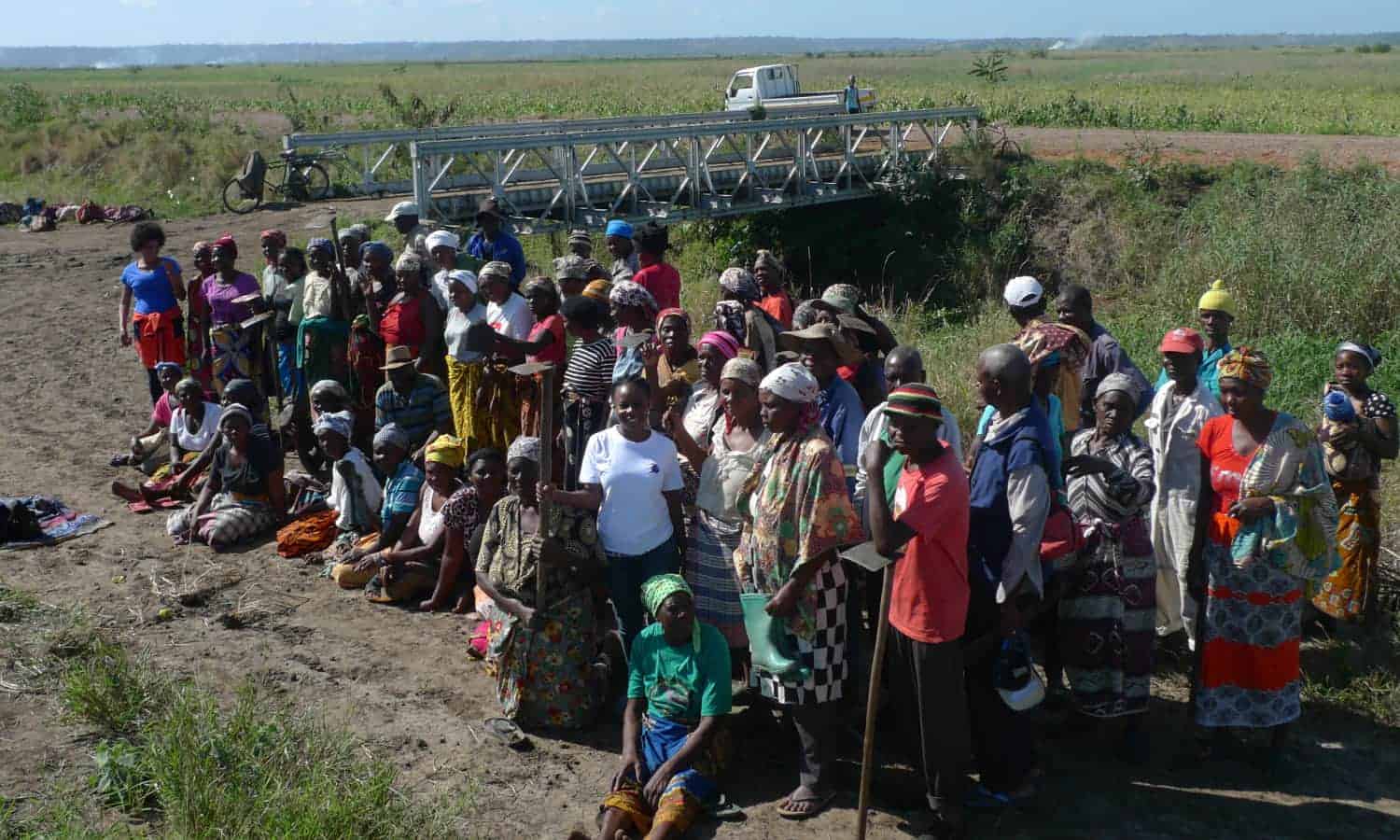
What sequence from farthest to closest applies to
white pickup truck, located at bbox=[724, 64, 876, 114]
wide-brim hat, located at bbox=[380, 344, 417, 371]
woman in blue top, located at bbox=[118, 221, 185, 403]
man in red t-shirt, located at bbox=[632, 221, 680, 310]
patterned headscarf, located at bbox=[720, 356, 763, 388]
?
1. white pickup truck, located at bbox=[724, 64, 876, 114]
2. woman in blue top, located at bbox=[118, 221, 185, 403]
3. man in red t-shirt, located at bbox=[632, 221, 680, 310]
4. wide-brim hat, located at bbox=[380, 344, 417, 371]
5. patterned headscarf, located at bbox=[720, 356, 763, 388]

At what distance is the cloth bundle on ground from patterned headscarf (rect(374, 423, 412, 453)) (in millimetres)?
2297

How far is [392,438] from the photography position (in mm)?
6789

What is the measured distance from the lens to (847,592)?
470cm

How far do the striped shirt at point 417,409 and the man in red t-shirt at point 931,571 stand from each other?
3.88 meters

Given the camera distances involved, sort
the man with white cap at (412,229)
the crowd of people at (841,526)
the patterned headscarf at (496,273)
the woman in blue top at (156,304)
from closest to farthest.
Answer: the crowd of people at (841,526)
the patterned headscarf at (496,273)
the man with white cap at (412,229)
the woman in blue top at (156,304)

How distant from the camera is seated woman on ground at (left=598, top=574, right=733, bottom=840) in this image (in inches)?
177

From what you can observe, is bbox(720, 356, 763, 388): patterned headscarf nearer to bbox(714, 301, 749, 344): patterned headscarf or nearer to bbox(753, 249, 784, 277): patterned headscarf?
bbox(714, 301, 749, 344): patterned headscarf

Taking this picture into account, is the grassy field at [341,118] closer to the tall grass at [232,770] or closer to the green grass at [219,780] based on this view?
the tall grass at [232,770]

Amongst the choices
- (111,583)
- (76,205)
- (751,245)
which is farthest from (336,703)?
(76,205)

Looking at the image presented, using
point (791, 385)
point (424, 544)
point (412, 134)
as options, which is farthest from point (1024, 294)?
point (412, 134)

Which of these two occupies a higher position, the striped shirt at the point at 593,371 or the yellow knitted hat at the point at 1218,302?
the yellow knitted hat at the point at 1218,302

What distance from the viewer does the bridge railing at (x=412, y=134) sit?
571 inches

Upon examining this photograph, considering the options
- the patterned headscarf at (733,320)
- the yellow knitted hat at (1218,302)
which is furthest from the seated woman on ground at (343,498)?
the yellow knitted hat at (1218,302)

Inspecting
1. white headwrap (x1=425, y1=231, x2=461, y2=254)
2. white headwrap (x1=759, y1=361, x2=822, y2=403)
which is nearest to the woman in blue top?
white headwrap (x1=425, y1=231, x2=461, y2=254)
